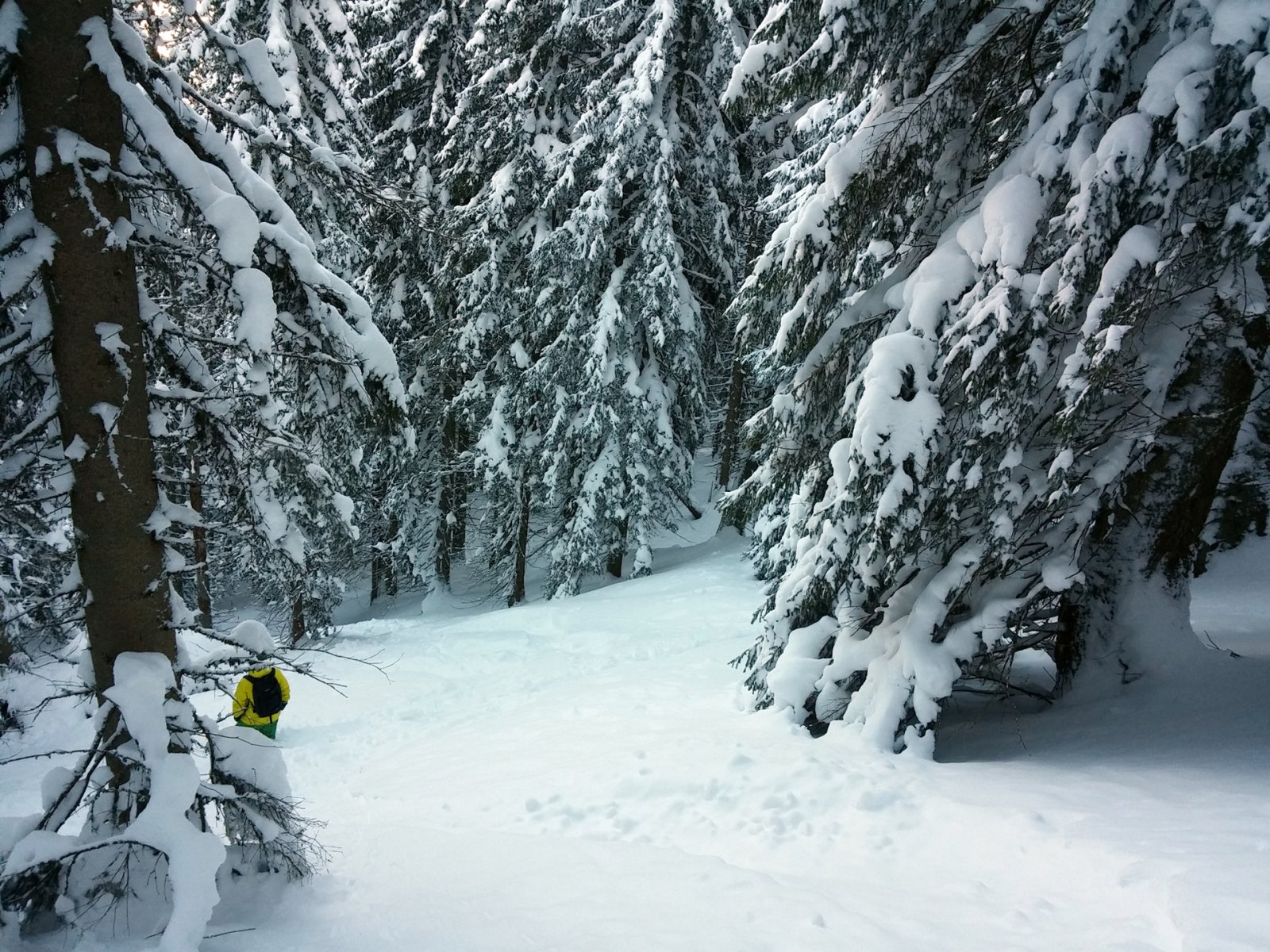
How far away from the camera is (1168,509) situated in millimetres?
6004

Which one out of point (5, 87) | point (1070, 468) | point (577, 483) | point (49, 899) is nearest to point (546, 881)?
point (49, 899)

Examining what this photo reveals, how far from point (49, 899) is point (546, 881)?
8.46ft

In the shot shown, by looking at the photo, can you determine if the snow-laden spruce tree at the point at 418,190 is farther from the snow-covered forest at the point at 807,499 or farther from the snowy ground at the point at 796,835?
the snowy ground at the point at 796,835

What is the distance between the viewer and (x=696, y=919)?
12.8 ft

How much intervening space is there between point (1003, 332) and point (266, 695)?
852cm

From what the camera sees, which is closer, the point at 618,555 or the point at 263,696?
the point at 263,696

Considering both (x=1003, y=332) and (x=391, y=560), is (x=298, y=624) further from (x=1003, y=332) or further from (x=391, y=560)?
(x=1003, y=332)

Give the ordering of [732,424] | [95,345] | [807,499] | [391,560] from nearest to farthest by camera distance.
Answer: [95,345] → [807,499] → [391,560] → [732,424]

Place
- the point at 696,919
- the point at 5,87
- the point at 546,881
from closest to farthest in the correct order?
the point at 5,87 → the point at 696,919 → the point at 546,881

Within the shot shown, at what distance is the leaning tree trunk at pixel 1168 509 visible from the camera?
18.1 feet

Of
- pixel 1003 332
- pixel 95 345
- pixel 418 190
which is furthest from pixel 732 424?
pixel 95 345

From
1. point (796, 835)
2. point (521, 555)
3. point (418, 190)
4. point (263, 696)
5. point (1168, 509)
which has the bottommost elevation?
point (263, 696)

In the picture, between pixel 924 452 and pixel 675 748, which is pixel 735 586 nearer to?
pixel 675 748

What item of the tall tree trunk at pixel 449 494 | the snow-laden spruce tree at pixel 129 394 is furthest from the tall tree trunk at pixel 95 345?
the tall tree trunk at pixel 449 494
